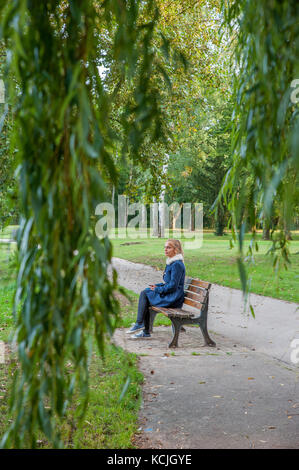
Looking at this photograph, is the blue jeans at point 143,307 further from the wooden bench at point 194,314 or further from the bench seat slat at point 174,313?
the bench seat slat at point 174,313

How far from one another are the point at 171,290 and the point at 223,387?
2.30 metres

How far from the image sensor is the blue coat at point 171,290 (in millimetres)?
7203

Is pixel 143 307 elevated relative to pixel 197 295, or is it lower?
lower

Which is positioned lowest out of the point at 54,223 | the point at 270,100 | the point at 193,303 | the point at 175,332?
the point at 175,332

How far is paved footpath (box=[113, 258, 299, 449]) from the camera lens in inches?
158

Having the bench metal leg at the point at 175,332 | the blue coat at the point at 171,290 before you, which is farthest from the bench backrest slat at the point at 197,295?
the bench metal leg at the point at 175,332

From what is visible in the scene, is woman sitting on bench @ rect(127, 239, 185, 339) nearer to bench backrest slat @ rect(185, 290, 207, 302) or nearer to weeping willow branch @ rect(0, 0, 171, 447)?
bench backrest slat @ rect(185, 290, 207, 302)

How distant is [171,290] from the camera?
729 cm

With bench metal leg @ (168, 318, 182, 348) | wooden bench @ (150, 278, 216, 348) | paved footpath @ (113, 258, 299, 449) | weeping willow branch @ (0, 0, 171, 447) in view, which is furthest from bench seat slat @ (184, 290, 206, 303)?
weeping willow branch @ (0, 0, 171, 447)

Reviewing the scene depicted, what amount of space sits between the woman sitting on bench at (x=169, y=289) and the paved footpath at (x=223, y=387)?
480 mm

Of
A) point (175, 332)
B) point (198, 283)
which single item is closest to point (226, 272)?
point (198, 283)

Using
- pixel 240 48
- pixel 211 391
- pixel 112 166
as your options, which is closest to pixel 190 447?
pixel 211 391

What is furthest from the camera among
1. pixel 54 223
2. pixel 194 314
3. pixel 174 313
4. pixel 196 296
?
pixel 196 296

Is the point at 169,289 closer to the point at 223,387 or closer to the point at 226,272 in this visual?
the point at 223,387
